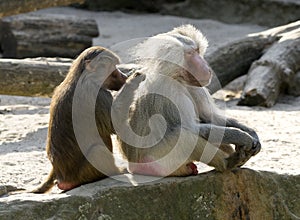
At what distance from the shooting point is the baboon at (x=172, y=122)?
4055mm

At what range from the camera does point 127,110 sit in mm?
4172

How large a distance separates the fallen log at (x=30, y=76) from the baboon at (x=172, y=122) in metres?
2.84

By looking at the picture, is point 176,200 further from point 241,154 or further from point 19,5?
point 19,5

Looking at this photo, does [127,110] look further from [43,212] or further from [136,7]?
[136,7]

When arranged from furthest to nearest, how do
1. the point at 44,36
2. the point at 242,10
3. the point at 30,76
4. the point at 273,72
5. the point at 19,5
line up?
the point at 242,10 → the point at 44,36 → the point at 273,72 → the point at 19,5 → the point at 30,76

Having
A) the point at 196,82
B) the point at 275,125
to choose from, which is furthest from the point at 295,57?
the point at 196,82

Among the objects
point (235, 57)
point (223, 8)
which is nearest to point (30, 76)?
point (235, 57)

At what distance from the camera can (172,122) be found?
404cm

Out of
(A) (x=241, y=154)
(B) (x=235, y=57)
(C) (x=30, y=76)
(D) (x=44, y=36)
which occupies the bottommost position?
(D) (x=44, y=36)

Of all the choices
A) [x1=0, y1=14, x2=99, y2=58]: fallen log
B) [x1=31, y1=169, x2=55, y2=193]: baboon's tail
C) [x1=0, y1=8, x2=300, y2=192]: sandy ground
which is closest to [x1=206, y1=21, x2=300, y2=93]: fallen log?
[x1=0, y1=8, x2=300, y2=192]: sandy ground

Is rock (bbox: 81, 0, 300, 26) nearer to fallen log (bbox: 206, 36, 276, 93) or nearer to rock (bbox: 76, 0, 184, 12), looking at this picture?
rock (bbox: 76, 0, 184, 12)

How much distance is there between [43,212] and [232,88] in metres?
5.07

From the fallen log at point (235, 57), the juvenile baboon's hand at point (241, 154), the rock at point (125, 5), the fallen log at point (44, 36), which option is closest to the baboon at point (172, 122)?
the juvenile baboon's hand at point (241, 154)

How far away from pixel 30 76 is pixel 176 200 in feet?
10.6
